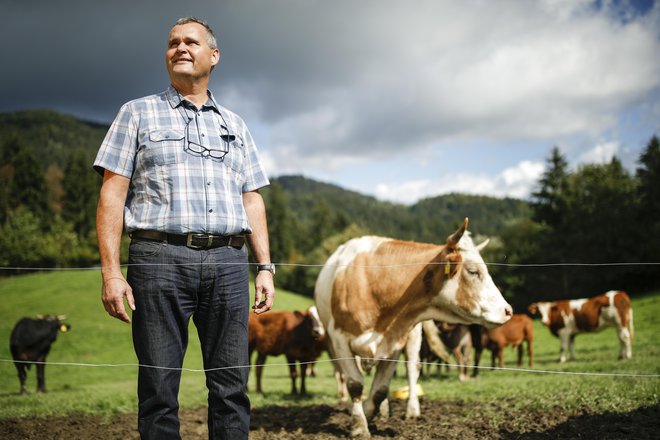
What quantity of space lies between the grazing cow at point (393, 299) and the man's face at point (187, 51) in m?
2.94

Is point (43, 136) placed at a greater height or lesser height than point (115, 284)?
greater

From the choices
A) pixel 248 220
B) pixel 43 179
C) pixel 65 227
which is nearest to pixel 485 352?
pixel 248 220

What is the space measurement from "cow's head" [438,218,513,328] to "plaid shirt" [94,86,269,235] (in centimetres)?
259

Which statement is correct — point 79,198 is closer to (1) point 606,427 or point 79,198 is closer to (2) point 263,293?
(2) point 263,293

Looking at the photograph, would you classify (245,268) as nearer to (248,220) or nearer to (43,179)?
(248,220)

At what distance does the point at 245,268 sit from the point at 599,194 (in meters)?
44.4

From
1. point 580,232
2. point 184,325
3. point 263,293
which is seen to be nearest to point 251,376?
point 263,293

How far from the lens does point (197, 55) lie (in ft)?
10.0

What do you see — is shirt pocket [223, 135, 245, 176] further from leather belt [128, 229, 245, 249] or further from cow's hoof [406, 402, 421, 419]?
cow's hoof [406, 402, 421, 419]

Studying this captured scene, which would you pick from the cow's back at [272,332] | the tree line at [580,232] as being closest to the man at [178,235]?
the cow's back at [272,332]

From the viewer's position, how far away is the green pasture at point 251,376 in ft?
22.1

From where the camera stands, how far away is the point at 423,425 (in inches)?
220

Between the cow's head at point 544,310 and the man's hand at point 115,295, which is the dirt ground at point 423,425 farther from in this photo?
the cow's head at point 544,310

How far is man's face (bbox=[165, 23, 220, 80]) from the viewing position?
3.04 meters
